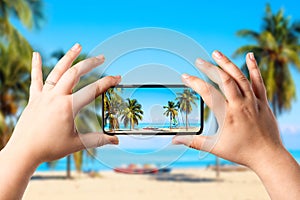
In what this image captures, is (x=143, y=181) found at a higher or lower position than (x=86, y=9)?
lower

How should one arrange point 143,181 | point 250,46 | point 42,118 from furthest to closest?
point 143,181, point 250,46, point 42,118

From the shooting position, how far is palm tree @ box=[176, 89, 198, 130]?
2.98 feet

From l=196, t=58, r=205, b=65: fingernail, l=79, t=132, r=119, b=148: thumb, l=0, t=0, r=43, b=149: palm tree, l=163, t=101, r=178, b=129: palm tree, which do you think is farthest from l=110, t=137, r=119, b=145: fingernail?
l=0, t=0, r=43, b=149: palm tree

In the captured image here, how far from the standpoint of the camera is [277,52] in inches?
686

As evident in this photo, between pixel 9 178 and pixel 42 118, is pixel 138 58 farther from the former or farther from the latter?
pixel 9 178

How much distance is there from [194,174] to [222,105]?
2054 cm

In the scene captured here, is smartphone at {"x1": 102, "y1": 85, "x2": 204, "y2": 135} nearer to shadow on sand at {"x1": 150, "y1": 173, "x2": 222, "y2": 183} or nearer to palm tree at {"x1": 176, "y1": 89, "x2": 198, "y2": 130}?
palm tree at {"x1": 176, "y1": 89, "x2": 198, "y2": 130}

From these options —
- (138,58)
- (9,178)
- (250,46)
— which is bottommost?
(9,178)

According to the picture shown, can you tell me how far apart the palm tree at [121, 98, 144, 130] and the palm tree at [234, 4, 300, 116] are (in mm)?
15667

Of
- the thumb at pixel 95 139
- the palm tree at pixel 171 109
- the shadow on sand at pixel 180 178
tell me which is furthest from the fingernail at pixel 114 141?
the shadow on sand at pixel 180 178

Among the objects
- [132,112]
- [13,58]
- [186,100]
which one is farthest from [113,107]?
[13,58]

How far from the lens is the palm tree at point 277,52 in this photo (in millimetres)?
16797

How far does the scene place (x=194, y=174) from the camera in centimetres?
2106

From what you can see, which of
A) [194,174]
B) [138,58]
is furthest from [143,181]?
[138,58]
